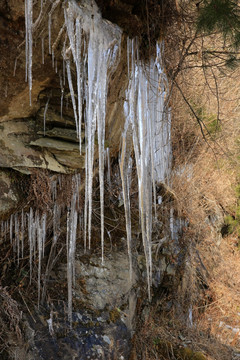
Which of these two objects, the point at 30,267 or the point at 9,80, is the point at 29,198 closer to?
the point at 30,267

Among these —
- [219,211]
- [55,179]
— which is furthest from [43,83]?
[219,211]

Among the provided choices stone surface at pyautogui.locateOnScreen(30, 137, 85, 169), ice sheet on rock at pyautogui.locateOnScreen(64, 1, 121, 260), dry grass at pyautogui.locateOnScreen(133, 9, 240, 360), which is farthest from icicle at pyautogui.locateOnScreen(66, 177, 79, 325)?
ice sheet on rock at pyautogui.locateOnScreen(64, 1, 121, 260)

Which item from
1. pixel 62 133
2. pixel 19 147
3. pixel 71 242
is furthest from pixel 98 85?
pixel 71 242

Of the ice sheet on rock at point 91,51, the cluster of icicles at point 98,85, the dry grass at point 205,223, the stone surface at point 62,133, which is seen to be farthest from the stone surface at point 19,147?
the dry grass at point 205,223

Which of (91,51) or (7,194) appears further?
(7,194)

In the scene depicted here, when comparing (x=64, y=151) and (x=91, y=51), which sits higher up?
(x=91, y=51)

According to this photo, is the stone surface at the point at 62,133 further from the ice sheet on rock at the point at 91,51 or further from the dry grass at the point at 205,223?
the dry grass at the point at 205,223

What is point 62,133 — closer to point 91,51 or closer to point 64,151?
point 64,151

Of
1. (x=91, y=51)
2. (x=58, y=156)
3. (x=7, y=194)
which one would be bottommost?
(x=7, y=194)

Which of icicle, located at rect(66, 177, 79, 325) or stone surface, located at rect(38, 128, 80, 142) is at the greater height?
stone surface, located at rect(38, 128, 80, 142)

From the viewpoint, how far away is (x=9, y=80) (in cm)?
259

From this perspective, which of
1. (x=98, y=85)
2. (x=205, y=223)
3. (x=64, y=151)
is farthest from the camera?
(x=205, y=223)

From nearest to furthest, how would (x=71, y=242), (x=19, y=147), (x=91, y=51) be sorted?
(x=91, y=51), (x=19, y=147), (x=71, y=242)

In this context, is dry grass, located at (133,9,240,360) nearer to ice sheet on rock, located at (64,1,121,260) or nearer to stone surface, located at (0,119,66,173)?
ice sheet on rock, located at (64,1,121,260)
